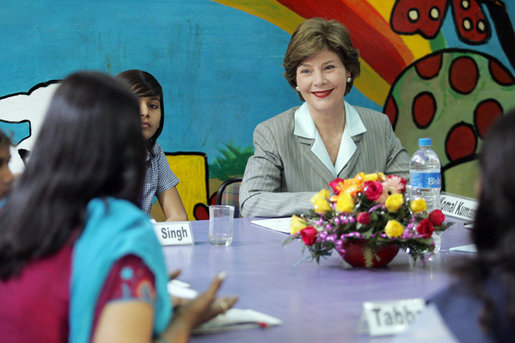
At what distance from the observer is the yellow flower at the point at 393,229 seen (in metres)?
1.54

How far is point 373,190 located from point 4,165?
0.90 metres

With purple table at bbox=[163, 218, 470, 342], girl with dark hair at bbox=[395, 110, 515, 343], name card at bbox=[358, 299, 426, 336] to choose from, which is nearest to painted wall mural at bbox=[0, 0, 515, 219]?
purple table at bbox=[163, 218, 470, 342]

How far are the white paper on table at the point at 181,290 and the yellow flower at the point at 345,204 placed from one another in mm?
428

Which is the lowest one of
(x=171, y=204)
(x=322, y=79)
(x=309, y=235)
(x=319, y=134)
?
(x=171, y=204)

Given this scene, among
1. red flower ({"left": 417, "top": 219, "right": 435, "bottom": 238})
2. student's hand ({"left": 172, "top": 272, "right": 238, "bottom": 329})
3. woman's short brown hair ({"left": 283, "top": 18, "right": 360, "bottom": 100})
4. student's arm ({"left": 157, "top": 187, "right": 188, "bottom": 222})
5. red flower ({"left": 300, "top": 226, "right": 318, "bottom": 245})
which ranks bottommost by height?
student's arm ({"left": 157, "top": 187, "right": 188, "bottom": 222})

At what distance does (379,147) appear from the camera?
288 centimetres

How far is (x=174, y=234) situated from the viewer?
201cm

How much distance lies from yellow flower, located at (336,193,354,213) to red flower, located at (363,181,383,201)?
46 mm

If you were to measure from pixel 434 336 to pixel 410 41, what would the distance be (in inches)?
144

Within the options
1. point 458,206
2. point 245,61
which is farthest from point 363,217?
point 245,61

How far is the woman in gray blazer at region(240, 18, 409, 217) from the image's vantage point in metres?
2.73

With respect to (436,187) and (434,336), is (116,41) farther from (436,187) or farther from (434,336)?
(434,336)

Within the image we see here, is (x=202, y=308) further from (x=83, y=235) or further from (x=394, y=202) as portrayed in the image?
(x=394, y=202)

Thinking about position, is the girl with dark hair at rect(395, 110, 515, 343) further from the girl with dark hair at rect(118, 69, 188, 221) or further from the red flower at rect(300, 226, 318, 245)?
the girl with dark hair at rect(118, 69, 188, 221)
